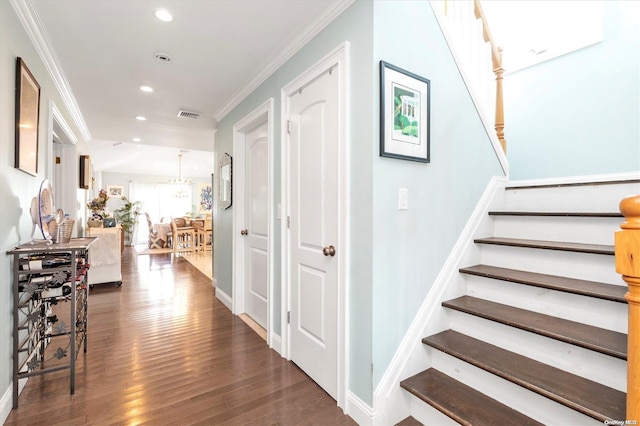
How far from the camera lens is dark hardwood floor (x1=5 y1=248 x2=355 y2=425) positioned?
5.74ft

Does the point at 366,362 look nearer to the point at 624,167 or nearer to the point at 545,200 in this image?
the point at 545,200

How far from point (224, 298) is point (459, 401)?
3.03 metres

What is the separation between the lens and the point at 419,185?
1.86m

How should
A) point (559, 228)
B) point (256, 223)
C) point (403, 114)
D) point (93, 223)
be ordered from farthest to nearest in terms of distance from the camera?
point (93, 223), point (256, 223), point (559, 228), point (403, 114)

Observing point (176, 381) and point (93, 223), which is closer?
point (176, 381)

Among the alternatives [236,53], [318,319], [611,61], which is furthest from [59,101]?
[611,61]

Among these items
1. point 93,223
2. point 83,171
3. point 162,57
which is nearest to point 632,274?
point 162,57

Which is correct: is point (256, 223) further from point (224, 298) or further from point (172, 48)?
point (172, 48)

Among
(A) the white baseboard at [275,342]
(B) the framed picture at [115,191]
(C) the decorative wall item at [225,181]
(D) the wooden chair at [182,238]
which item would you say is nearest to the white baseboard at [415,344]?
(A) the white baseboard at [275,342]

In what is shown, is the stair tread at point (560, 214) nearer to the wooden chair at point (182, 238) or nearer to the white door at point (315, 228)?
the white door at point (315, 228)

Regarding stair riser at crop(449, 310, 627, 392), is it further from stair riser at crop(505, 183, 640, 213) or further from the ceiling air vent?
the ceiling air vent

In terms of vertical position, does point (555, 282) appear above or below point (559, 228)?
below

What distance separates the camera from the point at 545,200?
218 cm

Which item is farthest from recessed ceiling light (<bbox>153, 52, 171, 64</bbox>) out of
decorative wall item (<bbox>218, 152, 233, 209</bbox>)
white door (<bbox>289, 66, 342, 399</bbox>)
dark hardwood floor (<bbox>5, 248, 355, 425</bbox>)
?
dark hardwood floor (<bbox>5, 248, 355, 425</bbox>)
